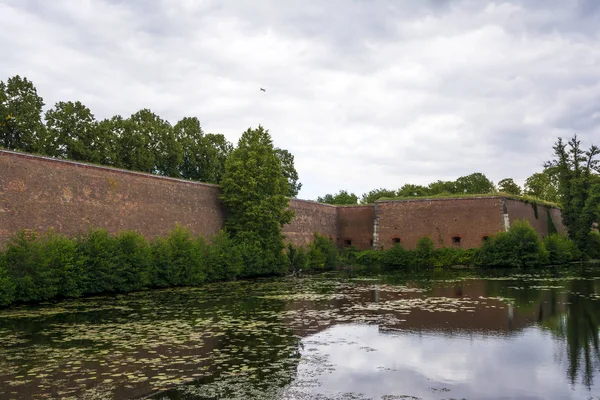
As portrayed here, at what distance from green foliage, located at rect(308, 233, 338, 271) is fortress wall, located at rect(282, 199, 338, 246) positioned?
2.61ft

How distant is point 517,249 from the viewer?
1231 inches

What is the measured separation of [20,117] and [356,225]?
23918 mm

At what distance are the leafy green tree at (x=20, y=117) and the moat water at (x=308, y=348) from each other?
14.7 metres

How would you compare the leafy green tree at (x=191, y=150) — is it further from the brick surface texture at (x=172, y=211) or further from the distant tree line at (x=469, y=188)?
the distant tree line at (x=469, y=188)

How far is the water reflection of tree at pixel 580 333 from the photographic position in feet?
23.8

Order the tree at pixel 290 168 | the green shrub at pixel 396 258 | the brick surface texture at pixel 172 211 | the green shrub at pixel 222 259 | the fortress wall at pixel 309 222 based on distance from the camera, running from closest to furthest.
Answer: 1. the brick surface texture at pixel 172 211
2. the green shrub at pixel 222 259
3. the fortress wall at pixel 309 222
4. the green shrub at pixel 396 258
5. the tree at pixel 290 168

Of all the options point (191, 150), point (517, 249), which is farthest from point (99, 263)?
point (517, 249)

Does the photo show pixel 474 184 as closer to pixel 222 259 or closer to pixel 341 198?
pixel 341 198

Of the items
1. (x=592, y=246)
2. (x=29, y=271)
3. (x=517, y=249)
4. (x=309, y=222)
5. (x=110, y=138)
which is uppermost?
(x=110, y=138)

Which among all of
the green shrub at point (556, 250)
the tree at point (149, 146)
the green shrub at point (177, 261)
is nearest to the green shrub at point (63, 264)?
the green shrub at point (177, 261)

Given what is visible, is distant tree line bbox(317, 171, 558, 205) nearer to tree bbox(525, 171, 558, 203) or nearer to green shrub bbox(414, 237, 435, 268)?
tree bbox(525, 171, 558, 203)

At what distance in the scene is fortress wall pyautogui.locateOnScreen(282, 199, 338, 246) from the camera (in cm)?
3375

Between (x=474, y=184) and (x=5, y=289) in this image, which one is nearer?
(x=5, y=289)

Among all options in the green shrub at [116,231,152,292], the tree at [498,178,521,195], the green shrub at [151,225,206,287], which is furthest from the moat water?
the tree at [498,178,521,195]
